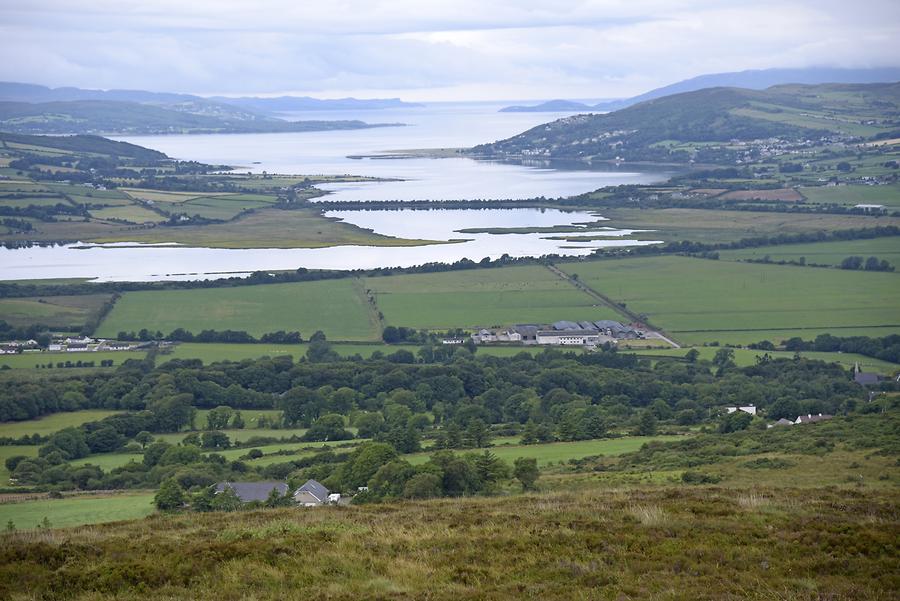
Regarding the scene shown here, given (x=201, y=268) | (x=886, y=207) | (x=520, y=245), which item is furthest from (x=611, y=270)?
(x=886, y=207)

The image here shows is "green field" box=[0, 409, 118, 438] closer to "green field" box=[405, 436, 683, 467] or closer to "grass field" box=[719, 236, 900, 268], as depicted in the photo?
"green field" box=[405, 436, 683, 467]

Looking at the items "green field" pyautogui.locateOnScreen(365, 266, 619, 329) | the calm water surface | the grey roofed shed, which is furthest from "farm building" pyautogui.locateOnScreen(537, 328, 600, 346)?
the grey roofed shed

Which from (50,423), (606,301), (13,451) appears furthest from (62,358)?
(606,301)

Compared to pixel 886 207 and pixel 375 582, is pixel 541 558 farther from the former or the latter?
pixel 886 207

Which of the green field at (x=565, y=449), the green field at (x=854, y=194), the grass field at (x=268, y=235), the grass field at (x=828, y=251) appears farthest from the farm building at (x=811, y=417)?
the green field at (x=854, y=194)

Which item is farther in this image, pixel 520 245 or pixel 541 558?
pixel 520 245

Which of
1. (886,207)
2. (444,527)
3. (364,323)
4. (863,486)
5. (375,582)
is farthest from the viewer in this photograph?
(886,207)
